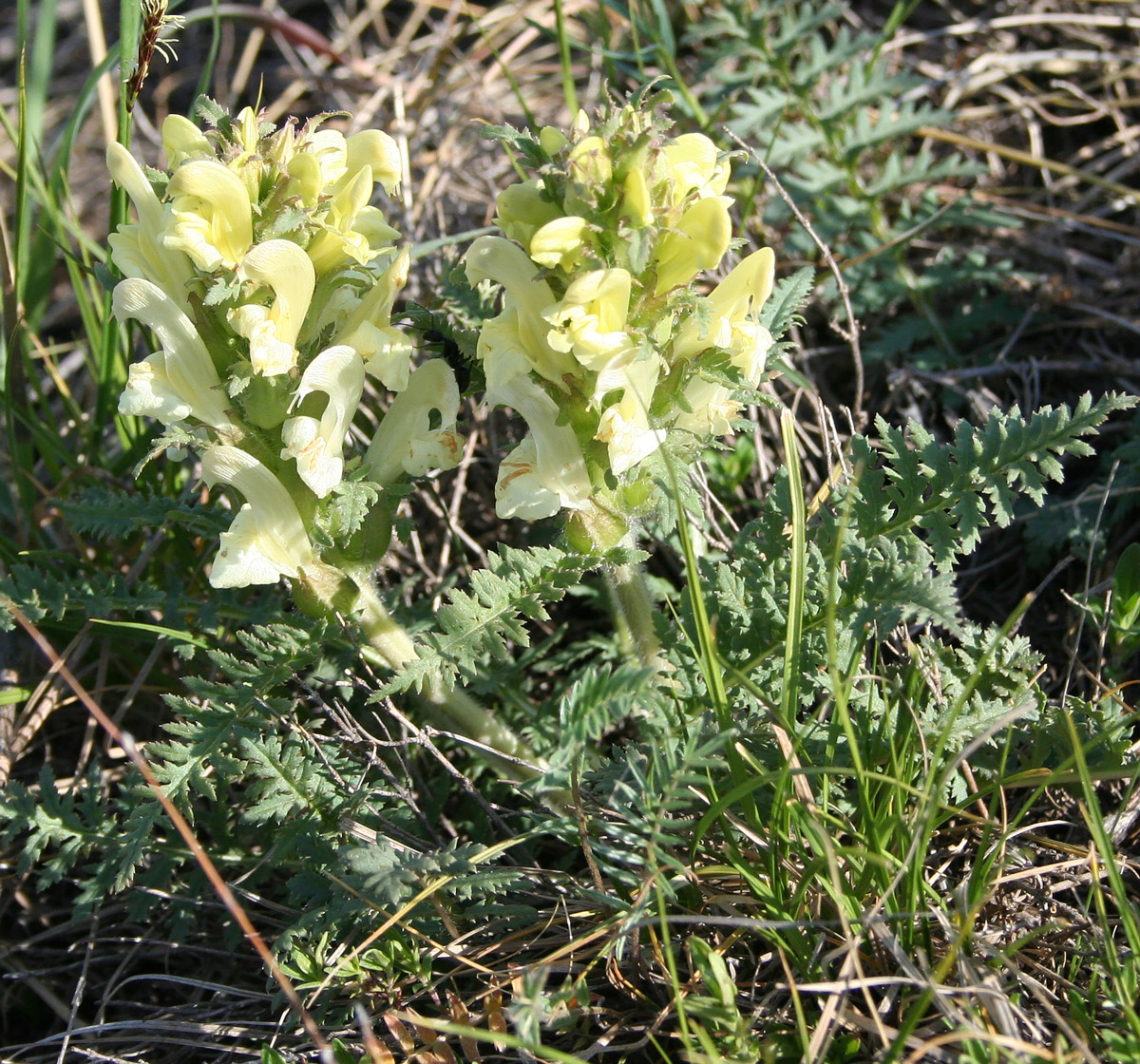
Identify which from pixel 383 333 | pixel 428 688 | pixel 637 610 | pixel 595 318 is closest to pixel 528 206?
pixel 595 318

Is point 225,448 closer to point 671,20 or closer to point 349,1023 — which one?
point 349,1023

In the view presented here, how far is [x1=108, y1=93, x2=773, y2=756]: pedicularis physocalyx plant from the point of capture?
2.00 m

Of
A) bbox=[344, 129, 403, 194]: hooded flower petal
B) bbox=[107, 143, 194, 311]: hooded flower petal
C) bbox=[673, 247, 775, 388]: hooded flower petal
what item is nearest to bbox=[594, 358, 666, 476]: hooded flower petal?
bbox=[673, 247, 775, 388]: hooded flower petal

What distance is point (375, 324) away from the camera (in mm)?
2283

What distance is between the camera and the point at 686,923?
222cm

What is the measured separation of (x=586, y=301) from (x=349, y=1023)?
65.2 inches

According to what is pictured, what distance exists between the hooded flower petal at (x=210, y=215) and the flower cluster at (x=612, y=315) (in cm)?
47

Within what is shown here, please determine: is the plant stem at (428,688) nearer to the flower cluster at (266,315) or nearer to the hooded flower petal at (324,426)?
the flower cluster at (266,315)

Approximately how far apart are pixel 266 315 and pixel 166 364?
0.26 m

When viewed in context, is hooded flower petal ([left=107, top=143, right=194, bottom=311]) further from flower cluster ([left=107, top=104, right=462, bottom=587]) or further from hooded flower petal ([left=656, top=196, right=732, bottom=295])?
hooded flower petal ([left=656, top=196, right=732, bottom=295])

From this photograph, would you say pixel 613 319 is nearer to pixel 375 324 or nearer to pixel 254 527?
pixel 375 324

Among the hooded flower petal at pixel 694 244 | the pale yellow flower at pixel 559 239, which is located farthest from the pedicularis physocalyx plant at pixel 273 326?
the hooded flower petal at pixel 694 244

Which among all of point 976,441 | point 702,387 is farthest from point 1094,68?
point 702,387

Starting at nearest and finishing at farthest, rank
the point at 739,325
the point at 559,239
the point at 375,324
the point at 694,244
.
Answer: the point at 559,239 → the point at 694,244 → the point at 739,325 → the point at 375,324
